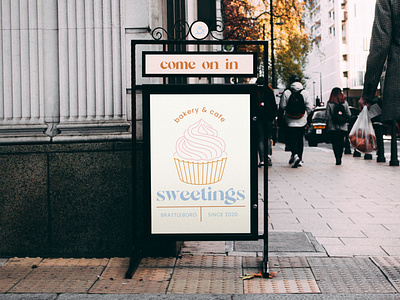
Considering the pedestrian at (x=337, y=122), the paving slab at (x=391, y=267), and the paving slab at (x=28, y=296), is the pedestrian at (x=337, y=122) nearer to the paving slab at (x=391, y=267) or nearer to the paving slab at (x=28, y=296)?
the paving slab at (x=391, y=267)

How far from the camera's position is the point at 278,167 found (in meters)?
14.3

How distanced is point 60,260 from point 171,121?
1.58m

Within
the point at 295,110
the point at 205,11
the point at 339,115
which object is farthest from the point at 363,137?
the point at 205,11

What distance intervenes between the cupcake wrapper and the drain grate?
3.44 feet

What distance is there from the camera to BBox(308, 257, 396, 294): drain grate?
4.17 meters

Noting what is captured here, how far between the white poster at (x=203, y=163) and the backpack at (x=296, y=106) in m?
9.28

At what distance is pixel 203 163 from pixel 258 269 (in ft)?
3.08

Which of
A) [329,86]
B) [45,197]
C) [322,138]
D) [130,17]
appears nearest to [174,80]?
[130,17]

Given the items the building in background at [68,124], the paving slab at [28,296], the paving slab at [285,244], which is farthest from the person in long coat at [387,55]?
the paving slab at [28,296]

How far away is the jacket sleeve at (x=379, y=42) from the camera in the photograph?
15.3 ft

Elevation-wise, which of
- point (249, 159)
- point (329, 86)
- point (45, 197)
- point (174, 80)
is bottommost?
point (45, 197)

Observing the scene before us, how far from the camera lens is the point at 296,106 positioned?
13.8 metres

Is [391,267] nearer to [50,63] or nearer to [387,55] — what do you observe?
[387,55]

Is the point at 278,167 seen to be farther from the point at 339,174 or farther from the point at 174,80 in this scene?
the point at 174,80
